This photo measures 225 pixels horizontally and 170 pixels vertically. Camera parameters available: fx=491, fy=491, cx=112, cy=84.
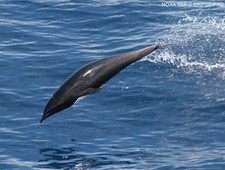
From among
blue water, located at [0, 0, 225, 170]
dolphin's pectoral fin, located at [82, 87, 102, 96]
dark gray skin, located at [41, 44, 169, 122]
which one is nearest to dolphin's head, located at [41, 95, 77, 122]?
dark gray skin, located at [41, 44, 169, 122]

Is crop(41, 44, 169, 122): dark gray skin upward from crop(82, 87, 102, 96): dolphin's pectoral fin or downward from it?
upward

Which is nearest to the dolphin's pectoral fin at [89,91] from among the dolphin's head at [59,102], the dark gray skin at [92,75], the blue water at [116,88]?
the dark gray skin at [92,75]

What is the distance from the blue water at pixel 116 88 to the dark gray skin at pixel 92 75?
171 centimetres

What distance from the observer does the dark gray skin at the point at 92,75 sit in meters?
9.07

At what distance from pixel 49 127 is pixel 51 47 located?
525 cm

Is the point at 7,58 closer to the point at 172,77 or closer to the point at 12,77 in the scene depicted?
the point at 12,77

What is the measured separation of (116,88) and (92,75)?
15.1ft

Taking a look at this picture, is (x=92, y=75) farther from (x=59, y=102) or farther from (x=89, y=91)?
(x=59, y=102)

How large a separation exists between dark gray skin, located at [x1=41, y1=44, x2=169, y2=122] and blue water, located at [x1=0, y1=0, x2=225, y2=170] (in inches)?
67.3

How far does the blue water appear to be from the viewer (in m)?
10.6

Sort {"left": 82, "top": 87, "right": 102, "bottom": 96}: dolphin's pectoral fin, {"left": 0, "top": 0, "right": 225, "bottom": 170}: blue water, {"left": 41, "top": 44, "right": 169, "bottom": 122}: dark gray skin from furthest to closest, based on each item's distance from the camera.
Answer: {"left": 0, "top": 0, "right": 225, "bottom": 170}: blue water → {"left": 82, "top": 87, "right": 102, "bottom": 96}: dolphin's pectoral fin → {"left": 41, "top": 44, "right": 169, "bottom": 122}: dark gray skin

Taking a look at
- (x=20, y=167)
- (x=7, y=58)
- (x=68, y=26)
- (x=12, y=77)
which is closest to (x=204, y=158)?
(x=20, y=167)

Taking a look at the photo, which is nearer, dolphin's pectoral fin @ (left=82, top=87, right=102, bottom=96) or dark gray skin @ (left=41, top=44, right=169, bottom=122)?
dark gray skin @ (left=41, top=44, right=169, bottom=122)

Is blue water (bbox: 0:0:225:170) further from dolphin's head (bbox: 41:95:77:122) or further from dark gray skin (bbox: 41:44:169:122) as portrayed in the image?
dark gray skin (bbox: 41:44:169:122)
